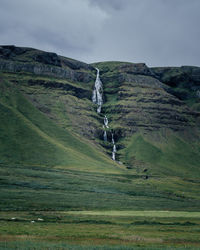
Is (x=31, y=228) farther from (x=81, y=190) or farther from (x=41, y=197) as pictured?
(x=81, y=190)

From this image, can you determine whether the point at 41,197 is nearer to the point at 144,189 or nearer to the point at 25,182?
the point at 25,182

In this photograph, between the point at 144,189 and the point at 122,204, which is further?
the point at 144,189

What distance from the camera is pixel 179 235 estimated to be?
47625 mm

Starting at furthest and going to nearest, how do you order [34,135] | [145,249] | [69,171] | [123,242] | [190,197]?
[34,135] < [69,171] < [190,197] < [123,242] < [145,249]

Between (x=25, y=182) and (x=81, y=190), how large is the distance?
71.9 feet

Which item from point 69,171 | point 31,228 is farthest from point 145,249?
point 69,171

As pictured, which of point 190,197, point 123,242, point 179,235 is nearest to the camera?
point 123,242

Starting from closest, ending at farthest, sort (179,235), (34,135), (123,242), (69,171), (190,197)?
1. (123,242)
2. (179,235)
3. (190,197)
4. (69,171)
5. (34,135)

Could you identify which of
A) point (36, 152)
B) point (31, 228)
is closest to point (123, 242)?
point (31, 228)

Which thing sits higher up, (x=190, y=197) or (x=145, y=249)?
(x=145, y=249)

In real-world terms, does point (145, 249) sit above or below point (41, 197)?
above

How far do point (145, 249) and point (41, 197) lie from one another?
72.3 meters

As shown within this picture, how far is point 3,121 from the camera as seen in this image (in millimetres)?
199375

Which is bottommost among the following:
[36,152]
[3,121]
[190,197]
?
[190,197]
